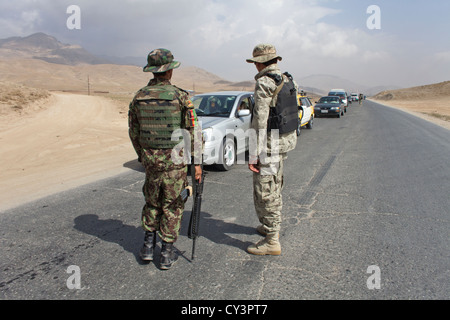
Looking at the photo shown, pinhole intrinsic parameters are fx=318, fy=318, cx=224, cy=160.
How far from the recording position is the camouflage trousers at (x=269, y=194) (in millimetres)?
3178

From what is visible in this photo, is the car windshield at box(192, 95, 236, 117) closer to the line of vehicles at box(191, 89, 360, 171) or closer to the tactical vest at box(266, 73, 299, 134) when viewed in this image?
the line of vehicles at box(191, 89, 360, 171)

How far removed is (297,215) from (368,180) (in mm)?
2395

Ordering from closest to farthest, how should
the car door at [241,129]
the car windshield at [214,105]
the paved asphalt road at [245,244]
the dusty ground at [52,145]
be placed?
the paved asphalt road at [245,244] → the dusty ground at [52,145] → the car door at [241,129] → the car windshield at [214,105]

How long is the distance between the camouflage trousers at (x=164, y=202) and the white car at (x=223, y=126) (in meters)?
2.96

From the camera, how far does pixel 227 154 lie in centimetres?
671

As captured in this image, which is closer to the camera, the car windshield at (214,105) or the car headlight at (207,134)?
the car headlight at (207,134)

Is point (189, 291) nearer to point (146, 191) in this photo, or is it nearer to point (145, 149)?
point (146, 191)

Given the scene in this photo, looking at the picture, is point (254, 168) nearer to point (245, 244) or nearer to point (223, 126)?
point (245, 244)

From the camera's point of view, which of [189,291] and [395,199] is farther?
[395,199]

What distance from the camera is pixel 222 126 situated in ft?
21.9

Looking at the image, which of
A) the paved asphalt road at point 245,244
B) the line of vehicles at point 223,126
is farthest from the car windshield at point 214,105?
the paved asphalt road at point 245,244

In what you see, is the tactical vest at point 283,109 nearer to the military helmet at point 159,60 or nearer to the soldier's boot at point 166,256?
the military helmet at point 159,60

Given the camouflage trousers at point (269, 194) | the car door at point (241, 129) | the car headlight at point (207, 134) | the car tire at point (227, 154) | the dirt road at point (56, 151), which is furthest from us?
the car door at point (241, 129)
